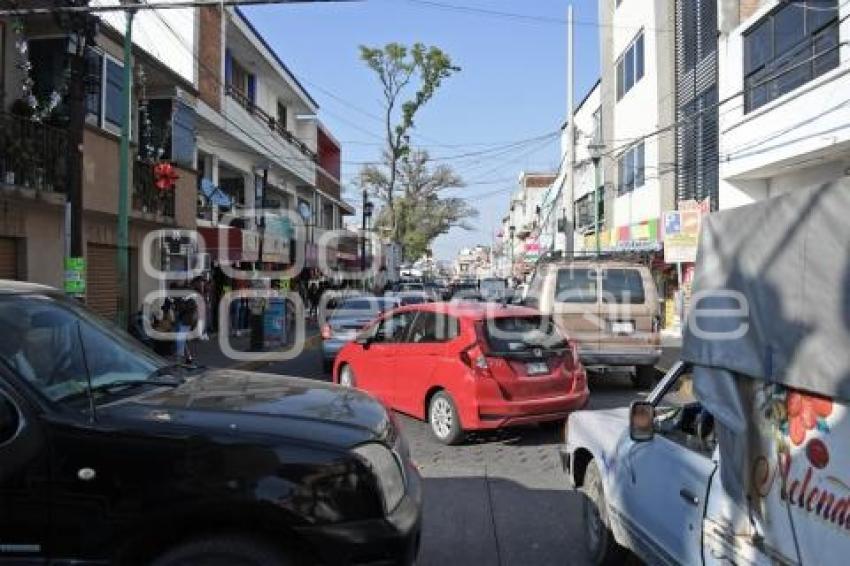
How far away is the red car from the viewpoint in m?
8.66

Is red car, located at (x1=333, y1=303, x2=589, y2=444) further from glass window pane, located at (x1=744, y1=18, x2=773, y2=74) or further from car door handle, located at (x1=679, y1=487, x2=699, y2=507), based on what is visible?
glass window pane, located at (x1=744, y1=18, x2=773, y2=74)

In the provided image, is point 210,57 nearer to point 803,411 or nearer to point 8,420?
point 8,420

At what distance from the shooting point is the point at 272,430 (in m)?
3.49

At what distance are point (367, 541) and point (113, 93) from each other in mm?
16603

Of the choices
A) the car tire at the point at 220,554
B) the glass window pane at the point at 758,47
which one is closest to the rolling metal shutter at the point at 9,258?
the car tire at the point at 220,554

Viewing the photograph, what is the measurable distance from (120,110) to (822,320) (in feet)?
58.3

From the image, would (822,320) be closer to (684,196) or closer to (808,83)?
(808,83)

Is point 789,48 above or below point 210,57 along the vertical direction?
below

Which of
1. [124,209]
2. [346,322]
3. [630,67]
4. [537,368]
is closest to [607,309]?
[537,368]

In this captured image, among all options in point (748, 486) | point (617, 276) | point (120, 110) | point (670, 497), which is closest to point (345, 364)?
point (617, 276)

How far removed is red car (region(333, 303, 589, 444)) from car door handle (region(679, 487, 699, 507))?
15.4ft

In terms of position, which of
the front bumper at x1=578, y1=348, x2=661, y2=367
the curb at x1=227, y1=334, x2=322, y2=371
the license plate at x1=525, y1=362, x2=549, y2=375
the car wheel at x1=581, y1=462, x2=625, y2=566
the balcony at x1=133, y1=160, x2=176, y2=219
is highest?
the balcony at x1=133, y1=160, x2=176, y2=219

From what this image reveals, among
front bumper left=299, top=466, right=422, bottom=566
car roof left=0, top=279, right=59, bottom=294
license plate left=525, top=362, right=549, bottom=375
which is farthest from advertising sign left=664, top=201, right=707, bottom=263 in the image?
car roof left=0, top=279, right=59, bottom=294

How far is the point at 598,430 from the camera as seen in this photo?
5.27m
